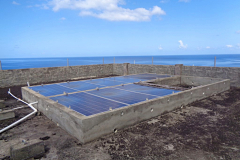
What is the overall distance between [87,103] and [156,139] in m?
3.05

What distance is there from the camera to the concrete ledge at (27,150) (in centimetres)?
477

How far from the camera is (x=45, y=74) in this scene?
711 inches

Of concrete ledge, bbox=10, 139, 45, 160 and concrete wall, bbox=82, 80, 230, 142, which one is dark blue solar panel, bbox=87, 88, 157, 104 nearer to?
concrete wall, bbox=82, 80, 230, 142

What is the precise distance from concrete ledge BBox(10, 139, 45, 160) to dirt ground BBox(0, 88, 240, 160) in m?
0.24

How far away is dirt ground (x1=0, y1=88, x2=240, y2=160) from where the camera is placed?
5.17 metres

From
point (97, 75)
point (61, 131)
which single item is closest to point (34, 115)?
point (61, 131)

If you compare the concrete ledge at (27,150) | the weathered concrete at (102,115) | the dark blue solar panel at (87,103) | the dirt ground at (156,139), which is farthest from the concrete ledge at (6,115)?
the concrete ledge at (27,150)

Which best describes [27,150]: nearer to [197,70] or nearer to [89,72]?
[197,70]

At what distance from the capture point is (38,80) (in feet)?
58.0

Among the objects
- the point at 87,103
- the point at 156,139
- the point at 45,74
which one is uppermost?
the point at 45,74

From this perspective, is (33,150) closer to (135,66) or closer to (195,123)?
(195,123)

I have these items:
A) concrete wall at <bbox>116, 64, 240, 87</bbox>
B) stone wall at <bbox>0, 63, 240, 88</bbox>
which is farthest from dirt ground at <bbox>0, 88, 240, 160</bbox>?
stone wall at <bbox>0, 63, 240, 88</bbox>

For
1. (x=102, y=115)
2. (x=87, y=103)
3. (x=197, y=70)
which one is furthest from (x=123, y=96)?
(x=197, y=70)

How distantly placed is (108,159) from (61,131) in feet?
8.40
